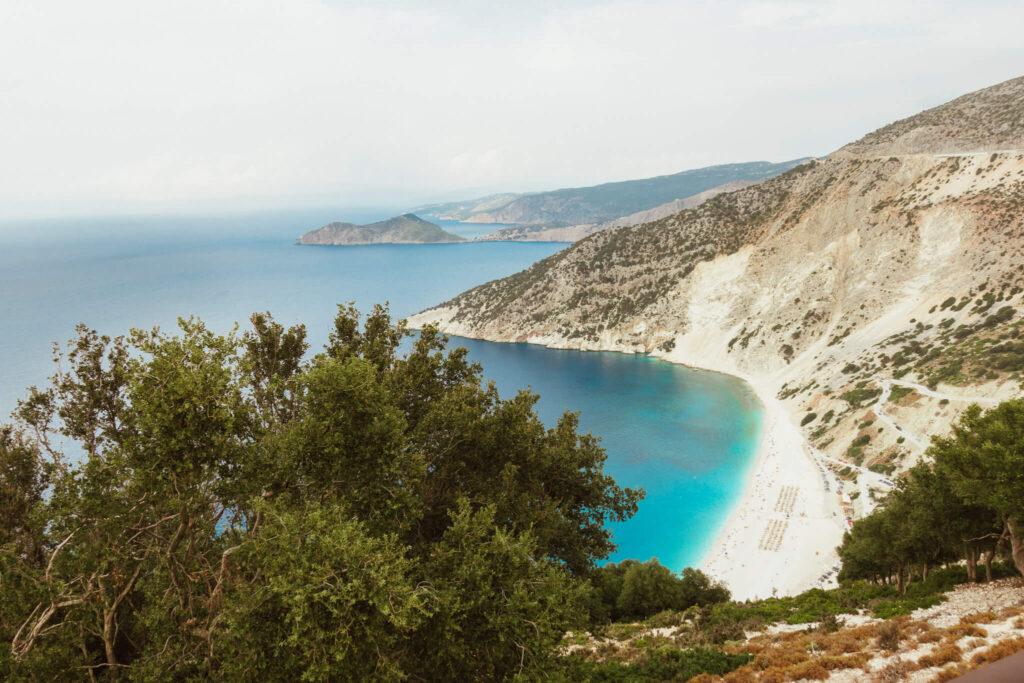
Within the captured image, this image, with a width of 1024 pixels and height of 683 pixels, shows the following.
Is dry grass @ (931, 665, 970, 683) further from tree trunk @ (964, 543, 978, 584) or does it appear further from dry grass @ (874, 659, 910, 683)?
tree trunk @ (964, 543, 978, 584)

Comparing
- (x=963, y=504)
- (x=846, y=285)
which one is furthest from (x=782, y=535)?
(x=846, y=285)

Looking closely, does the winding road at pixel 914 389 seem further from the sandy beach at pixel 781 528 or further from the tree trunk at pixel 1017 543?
the tree trunk at pixel 1017 543

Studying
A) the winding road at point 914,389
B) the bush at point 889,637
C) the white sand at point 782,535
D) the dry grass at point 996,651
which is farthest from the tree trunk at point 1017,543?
the winding road at point 914,389

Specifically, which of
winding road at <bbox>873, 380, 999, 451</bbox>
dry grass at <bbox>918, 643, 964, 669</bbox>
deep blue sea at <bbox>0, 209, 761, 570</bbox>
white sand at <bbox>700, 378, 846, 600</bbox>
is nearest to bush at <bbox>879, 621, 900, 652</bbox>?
dry grass at <bbox>918, 643, 964, 669</bbox>

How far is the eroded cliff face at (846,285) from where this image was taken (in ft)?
178

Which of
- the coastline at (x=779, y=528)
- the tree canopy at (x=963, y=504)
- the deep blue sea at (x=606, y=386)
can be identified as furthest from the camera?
the deep blue sea at (x=606, y=386)

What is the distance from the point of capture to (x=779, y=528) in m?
43.6

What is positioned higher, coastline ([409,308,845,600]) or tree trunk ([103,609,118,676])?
tree trunk ([103,609,118,676])

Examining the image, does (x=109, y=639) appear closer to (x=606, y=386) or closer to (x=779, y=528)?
(x=779, y=528)

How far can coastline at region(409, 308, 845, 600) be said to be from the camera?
37312 millimetres

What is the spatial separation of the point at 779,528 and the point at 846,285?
57.4 meters

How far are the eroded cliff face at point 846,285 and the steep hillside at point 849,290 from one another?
0.26 m

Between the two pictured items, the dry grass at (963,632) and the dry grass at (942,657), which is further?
the dry grass at (963,632)

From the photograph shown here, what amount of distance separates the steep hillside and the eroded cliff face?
10.2 inches
